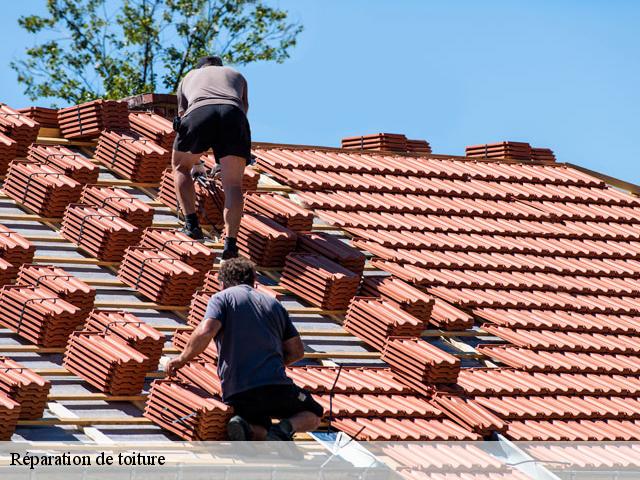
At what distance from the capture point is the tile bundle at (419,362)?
35.1 ft

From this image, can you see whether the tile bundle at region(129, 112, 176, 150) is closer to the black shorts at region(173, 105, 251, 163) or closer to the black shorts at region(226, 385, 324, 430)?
the black shorts at region(173, 105, 251, 163)

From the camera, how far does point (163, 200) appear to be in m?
12.8

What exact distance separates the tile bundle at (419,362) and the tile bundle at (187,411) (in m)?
2.16

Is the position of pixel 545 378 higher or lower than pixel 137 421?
higher

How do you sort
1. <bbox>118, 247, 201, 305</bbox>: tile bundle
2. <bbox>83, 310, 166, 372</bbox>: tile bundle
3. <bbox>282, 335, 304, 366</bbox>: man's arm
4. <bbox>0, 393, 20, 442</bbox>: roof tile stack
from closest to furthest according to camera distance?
<bbox>0, 393, 20, 442</bbox>: roof tile stack < <bbox>282, 335, 304, 366</bbox>: man's arm < <bbox>83, 310, 166, 372</bbox>: tile bundle < <bbox>118, 247, 201, 305</bbox>: tile bundle

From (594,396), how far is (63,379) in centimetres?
470

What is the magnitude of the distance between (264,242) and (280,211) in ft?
1.82

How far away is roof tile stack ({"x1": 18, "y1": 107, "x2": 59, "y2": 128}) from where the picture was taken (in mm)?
13680

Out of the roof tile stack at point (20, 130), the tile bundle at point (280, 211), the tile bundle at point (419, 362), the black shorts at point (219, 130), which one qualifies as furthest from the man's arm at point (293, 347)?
the roof tile stack at point (20, 130)

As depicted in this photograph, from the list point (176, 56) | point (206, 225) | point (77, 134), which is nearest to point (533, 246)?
point (206, 225)

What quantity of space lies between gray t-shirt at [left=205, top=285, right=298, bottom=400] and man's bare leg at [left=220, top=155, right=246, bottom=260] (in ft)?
8.60

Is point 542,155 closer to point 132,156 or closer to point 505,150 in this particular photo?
point 505,150

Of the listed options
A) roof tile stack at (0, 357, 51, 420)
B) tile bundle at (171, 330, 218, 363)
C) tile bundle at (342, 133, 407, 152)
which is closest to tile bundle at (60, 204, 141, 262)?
tile bundle at (171, 330, 218, 363)

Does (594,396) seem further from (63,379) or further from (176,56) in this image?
(176,56)
